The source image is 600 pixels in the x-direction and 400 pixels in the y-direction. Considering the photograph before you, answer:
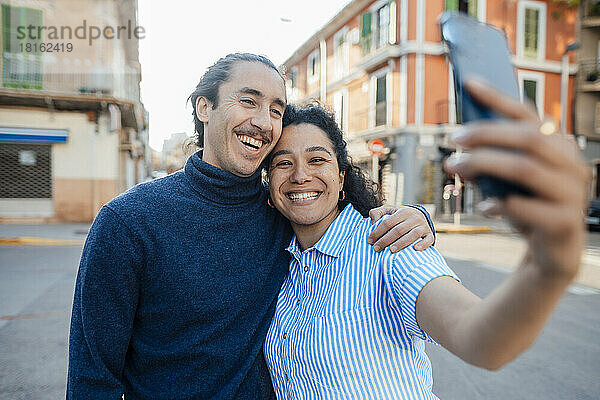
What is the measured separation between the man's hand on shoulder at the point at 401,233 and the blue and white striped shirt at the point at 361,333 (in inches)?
1.1

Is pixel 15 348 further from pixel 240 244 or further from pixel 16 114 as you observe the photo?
pixel 16 114

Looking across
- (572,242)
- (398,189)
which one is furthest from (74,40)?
(572,242)

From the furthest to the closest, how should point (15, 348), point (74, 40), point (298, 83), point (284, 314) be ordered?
point (298, 83) < point (74, 40) < point (15, 348) < point (284, 314)

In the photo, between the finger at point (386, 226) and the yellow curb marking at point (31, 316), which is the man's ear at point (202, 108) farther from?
the yellow curb marking at point (31, 316)

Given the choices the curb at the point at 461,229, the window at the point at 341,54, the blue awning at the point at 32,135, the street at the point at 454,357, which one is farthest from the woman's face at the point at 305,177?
the window at the point at 341,54

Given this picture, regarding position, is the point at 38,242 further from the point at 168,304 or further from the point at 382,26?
the point at 382,26

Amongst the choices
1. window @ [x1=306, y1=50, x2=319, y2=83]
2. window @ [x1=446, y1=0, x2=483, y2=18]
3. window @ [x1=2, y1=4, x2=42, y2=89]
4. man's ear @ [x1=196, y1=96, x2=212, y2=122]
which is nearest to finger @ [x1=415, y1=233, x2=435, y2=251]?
man's ear @ [x1=196, y1=96, x2=212, y2=122]

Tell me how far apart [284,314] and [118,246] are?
663 millimetres

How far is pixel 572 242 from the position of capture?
2.09ft

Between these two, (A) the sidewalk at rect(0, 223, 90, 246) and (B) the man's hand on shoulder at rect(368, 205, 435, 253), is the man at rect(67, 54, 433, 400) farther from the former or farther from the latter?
(A) the sidewalk at rect(0, 223, 90, 246)

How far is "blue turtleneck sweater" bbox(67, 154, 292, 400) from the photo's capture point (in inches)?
59.0

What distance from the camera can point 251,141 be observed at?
187 centimetres

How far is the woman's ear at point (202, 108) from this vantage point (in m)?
2.03

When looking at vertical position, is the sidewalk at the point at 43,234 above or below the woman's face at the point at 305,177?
below
